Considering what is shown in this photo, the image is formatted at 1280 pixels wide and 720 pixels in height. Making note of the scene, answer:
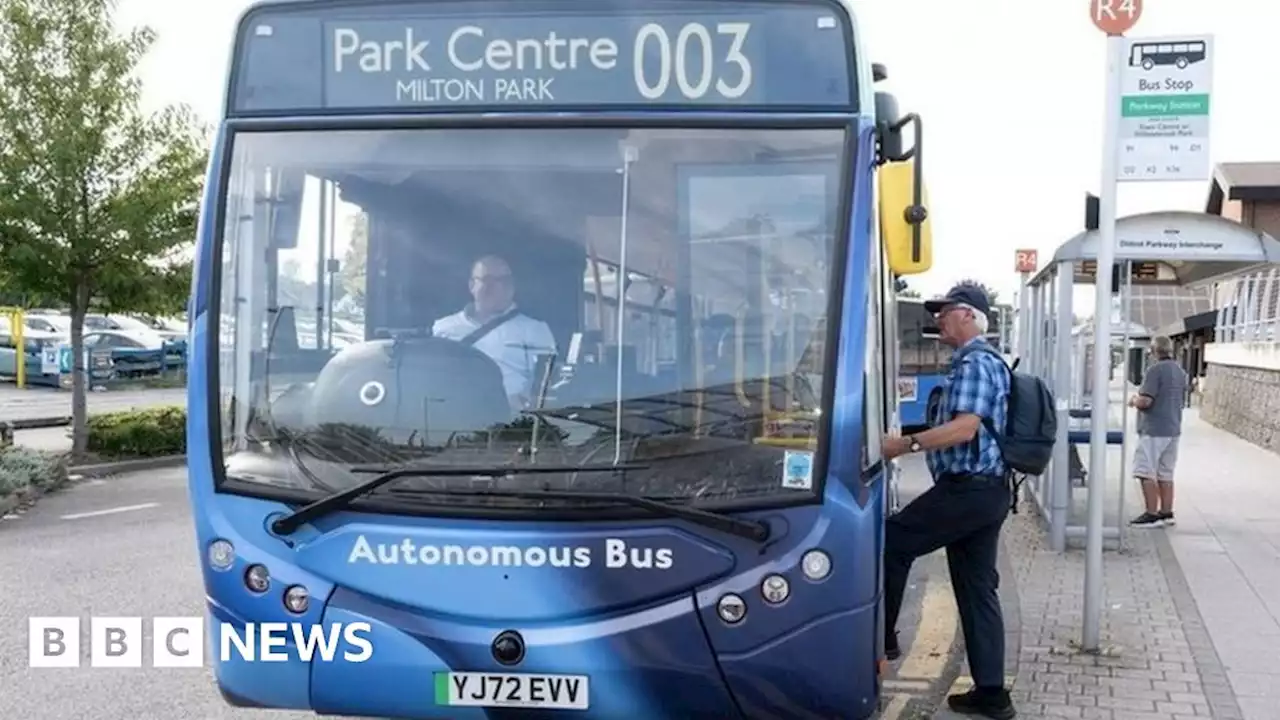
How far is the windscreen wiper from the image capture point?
12.6 ft

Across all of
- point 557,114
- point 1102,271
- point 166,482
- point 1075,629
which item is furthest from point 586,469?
point 166,482

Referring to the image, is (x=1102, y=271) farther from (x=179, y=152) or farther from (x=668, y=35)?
(x=179, y=152)

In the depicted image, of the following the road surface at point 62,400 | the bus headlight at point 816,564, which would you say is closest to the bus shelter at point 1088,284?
the bus headlight at point 816,564

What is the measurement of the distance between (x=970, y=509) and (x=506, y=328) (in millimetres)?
2234

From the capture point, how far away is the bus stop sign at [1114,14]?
5898mm

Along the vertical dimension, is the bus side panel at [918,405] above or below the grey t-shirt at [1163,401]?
below

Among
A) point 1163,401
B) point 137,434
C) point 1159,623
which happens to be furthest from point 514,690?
point 137,434

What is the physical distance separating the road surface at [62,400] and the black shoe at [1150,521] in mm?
14954

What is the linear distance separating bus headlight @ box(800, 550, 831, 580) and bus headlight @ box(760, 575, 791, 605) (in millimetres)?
77

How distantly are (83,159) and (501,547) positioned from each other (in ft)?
38.1

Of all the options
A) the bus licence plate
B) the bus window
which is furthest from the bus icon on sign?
the bus licence plate

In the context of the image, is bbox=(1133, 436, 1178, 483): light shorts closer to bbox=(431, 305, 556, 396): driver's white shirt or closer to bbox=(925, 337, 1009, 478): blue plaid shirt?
bbox=(925, 337, 1009, 478): blue plaid shirt

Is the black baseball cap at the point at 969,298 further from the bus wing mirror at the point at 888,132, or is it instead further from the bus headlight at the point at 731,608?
the bus headlight at the point at 731,608

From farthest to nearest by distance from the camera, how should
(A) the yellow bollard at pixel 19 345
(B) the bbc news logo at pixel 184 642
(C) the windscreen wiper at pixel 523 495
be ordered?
(A) the yellow bollard at pixel 19 345 < (B) the bbc news logo at pixel 184 642 < (C) the windscreen wiper at pixel 523 495
